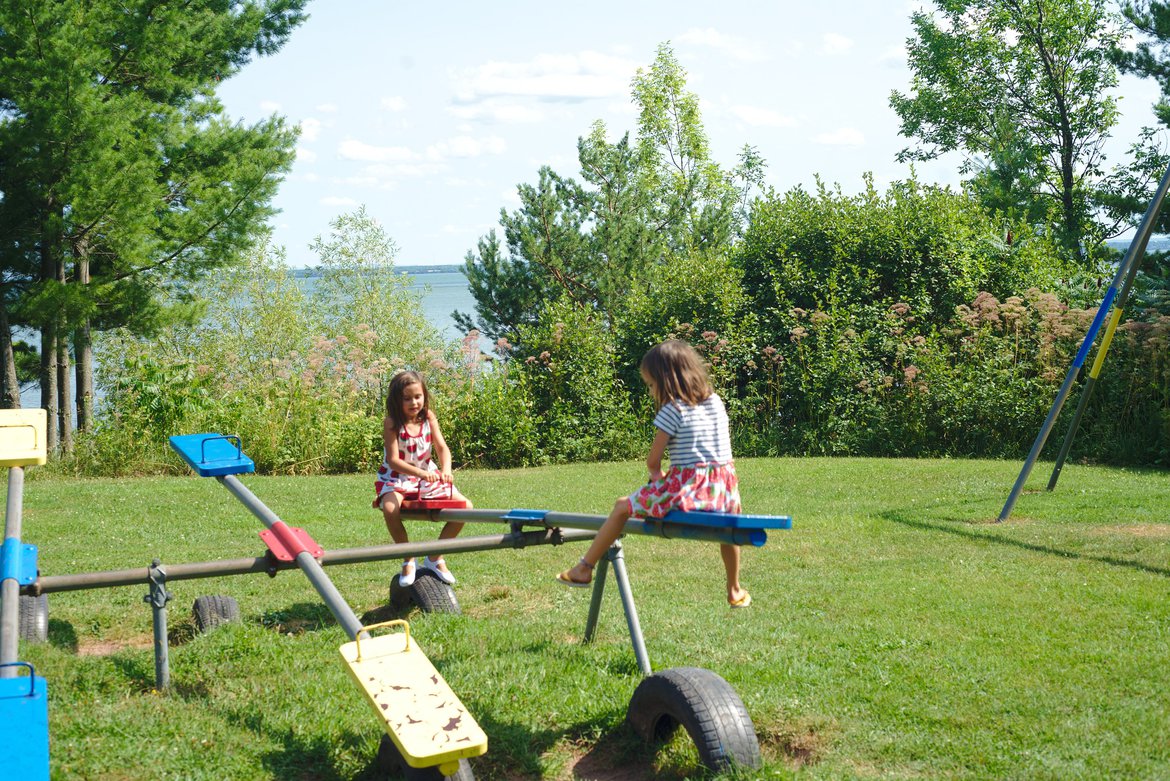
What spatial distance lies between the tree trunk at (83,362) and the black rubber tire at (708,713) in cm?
1334

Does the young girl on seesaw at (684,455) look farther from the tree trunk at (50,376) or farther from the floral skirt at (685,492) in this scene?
the tree trunk at (50,376)

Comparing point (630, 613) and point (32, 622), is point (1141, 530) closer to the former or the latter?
point (630, 613)

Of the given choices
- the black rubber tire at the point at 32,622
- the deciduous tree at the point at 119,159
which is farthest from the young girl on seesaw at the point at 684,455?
the deciduous tree at the point at 119,159

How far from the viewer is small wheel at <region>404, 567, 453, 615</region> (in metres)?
A: 6.10

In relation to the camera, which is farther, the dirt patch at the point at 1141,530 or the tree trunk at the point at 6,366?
the tree trunk at the point at 6,366

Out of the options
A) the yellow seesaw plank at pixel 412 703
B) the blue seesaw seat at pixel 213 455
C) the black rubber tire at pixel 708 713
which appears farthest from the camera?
the blue seesaw seat at pixel 213 455

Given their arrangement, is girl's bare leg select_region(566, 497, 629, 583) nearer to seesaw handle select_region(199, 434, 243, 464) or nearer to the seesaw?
the seesaw

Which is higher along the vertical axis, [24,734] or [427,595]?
[24,734]

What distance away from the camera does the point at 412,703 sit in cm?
353

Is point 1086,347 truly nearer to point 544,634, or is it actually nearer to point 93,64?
point 544,634

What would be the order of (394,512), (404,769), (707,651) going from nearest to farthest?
(404,769) → (707,651) → (394,512)

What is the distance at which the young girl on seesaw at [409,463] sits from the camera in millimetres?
6098

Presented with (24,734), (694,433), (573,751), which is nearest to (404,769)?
(573,751)

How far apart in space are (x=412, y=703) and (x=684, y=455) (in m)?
1.54
